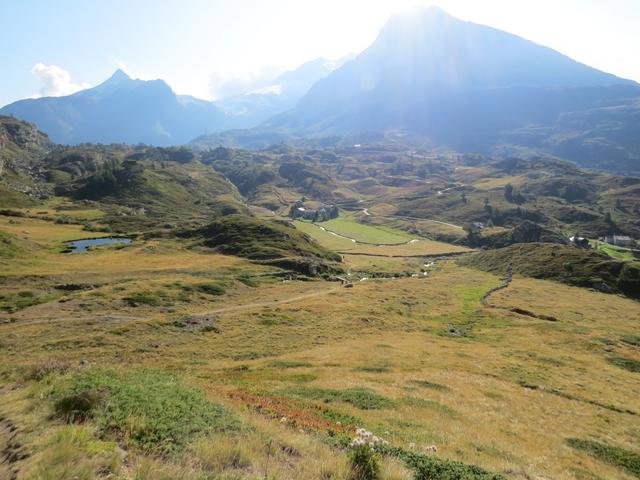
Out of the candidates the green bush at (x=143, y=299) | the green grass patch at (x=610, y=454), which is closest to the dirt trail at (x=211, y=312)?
the green bush at (x=143, y=299)

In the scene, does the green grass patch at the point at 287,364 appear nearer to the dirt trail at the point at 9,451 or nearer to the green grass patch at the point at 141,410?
the green grass patch at the point at 141,410

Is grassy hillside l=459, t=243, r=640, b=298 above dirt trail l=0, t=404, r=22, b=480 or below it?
below

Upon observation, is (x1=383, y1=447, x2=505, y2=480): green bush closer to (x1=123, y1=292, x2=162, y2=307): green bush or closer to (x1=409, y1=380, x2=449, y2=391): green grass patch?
(x1=409, y1=380, x2=449, y2=391): green grass patch

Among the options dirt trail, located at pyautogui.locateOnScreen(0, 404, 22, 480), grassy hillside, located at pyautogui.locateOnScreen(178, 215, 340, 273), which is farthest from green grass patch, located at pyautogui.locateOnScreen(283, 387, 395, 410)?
grassy hillside, located at pyautogui.locateOnScreen(178, 215, 340, 273)

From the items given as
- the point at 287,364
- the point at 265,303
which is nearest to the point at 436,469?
the point at 287,364

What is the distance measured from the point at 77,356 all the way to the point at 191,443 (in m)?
38.9

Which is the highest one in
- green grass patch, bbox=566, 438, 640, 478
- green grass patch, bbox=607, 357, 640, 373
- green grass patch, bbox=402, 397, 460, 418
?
green grass patch, bbox=402, 397, 460, 418

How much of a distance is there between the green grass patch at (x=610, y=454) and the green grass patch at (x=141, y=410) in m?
25.6

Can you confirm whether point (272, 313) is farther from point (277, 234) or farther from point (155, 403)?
point (277, 234)

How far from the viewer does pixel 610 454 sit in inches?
1055

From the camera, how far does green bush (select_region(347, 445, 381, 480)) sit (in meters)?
11.4

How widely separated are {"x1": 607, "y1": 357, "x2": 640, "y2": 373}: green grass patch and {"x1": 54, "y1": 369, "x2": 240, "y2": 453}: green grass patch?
6399 centimetres

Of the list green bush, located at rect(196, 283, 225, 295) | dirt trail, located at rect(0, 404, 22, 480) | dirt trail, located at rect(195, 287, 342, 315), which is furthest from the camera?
A: green bush, located at rect(196, 283, 225, 295)

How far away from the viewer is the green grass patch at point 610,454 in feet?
83.7
